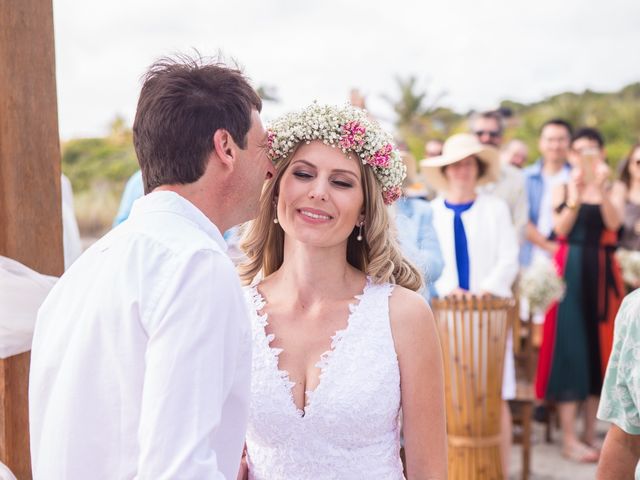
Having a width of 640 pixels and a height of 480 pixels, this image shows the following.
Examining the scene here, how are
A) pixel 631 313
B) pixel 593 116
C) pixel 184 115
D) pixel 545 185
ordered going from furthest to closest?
pixel 593 116, pixel 545 185, pixel 631 313, pixel 184 115

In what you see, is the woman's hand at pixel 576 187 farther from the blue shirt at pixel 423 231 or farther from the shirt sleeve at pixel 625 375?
the shirt sleeve at pixel 625 375

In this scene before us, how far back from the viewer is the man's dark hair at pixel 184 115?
1768 millimetres

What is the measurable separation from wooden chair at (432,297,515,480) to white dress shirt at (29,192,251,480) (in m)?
3.00

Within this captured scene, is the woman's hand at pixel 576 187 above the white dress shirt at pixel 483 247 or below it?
above

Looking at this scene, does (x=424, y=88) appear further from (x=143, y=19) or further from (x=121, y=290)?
(x=121, y=290)

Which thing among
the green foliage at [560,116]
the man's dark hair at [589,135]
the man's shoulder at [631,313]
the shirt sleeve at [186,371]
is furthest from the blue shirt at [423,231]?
the green foliage at [560,116]

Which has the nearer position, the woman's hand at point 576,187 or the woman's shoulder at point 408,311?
the woman's shoulder at point 408,311

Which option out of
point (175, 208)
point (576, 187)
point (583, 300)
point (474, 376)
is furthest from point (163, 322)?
point (583, 300)

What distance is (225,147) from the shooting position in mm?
1820

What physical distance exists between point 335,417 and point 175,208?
99 centimetres

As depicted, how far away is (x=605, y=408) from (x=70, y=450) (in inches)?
60.7

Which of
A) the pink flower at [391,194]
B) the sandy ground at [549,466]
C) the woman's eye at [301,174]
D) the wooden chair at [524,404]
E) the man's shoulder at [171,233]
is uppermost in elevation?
the woman's eye at [301,174]

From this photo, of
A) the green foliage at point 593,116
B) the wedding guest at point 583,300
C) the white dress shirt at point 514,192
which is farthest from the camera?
the green foliage at point 593,116

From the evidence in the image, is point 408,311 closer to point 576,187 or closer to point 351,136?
point 351,136
